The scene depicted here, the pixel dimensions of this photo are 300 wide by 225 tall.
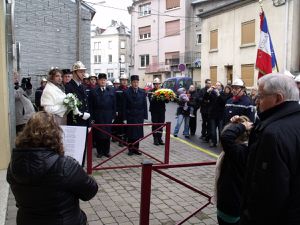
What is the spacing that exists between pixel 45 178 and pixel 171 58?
4015 centimetres

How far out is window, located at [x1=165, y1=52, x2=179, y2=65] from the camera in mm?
41250

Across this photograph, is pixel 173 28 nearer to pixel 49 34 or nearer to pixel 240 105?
pixel 49 34

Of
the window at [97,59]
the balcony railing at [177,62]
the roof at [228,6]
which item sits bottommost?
the balcony railing at [177,62]

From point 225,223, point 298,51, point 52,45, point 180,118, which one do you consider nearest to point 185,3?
point 298,51

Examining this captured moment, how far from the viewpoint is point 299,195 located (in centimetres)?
231

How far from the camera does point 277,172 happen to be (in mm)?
2277

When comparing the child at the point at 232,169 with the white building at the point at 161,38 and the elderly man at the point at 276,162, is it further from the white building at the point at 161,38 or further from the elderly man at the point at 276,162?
the white building at the point at 161,38

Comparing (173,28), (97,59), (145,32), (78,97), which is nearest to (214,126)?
(78,97)

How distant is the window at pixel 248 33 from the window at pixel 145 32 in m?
21.6

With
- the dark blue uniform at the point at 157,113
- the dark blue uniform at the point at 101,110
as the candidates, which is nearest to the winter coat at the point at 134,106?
the dark blue uniform at the point at 101,110

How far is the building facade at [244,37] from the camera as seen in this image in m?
21.3

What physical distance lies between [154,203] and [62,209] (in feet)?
9.96

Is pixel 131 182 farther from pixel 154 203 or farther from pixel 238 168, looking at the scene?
pixel 238 168

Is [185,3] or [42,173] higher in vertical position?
[185,3]
